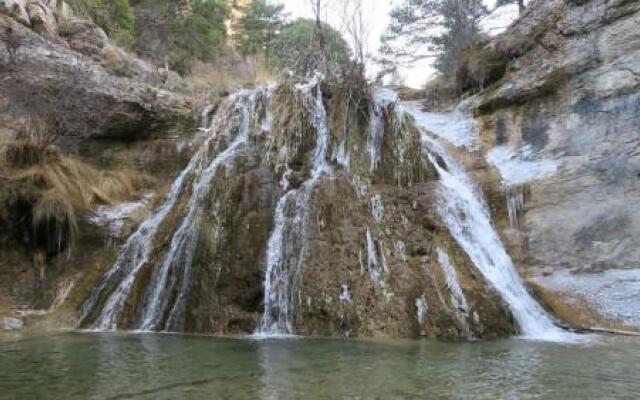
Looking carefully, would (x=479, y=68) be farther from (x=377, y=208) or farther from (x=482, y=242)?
(x=377, y=208)

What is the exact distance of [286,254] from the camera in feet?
25.7

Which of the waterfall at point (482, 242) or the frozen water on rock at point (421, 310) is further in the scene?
the waterfall at point (482, 242)

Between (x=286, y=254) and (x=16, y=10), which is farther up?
(x=16, y=10)

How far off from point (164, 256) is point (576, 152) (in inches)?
278

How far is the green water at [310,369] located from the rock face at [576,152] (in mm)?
2338

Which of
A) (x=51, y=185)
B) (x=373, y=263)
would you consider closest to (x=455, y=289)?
(x=373, y=263)

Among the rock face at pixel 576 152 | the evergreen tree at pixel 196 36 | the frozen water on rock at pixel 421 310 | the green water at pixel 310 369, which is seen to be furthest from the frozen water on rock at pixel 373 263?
the evergreen tree at pixel 196 36

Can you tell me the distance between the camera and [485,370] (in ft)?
15.0

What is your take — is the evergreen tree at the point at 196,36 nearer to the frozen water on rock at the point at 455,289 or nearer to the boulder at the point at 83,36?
the boulder at the point at 83,36

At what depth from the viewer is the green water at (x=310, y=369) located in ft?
12.2

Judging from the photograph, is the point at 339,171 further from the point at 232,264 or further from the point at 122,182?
the point at 122,182

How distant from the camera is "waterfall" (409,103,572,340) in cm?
754

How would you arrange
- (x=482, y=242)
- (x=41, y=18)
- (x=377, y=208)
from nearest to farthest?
1. (x=377, y=208)
2. (x=482, y=242)
3. (x=41, y=18)

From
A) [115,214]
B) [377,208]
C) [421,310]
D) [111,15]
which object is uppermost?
[111,15]
